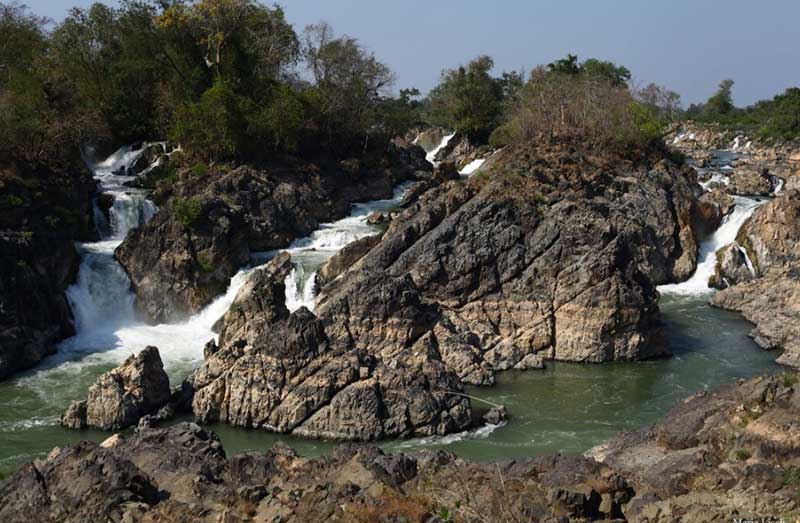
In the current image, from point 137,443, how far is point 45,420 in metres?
8.99

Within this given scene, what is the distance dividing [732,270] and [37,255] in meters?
29.4

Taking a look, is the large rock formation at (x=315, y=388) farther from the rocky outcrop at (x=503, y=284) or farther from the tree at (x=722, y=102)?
the tree at (x=722, y=102)

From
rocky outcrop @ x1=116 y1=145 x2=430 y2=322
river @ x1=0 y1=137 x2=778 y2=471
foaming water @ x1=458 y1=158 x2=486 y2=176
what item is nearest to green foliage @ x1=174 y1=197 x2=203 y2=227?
rocky outcrop @ x1=116 y1=145 x2=430 y2=322

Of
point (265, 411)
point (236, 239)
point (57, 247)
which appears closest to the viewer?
point (265, 411)

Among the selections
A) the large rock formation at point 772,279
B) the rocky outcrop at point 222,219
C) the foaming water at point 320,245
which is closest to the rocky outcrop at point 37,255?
the rocky outcrop at point 222,219

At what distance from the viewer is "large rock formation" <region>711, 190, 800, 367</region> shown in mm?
31406

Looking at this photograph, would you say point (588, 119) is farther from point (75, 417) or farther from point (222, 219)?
point (75, 417)

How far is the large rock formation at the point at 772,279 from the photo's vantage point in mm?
31406

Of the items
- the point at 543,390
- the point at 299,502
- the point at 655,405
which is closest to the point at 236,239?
the point at 543,390

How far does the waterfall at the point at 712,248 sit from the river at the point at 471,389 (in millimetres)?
67

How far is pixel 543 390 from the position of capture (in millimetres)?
27922

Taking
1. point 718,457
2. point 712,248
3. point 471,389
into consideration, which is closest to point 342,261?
point 471,389

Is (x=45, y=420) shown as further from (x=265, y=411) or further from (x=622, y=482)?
(x=622, y=482)

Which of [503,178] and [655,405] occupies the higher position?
[503,178]
